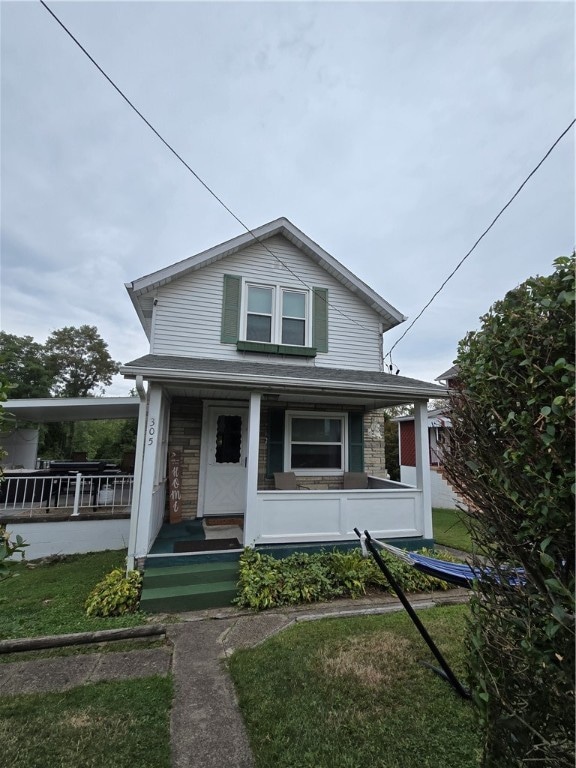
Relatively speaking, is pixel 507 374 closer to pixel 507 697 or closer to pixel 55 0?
pixel 507 697

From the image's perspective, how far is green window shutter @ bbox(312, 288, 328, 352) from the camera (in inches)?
326

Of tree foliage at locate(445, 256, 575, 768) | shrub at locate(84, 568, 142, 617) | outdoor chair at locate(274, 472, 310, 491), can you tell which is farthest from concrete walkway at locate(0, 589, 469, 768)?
outdoor chair at locate(274, 472, 310, 491)

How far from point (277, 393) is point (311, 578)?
2.91 meters

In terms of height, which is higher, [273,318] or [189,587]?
[273,318]

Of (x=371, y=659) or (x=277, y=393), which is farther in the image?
(x=277, y=393)

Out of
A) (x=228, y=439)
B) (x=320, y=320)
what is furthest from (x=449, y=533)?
(x=320, y=320)

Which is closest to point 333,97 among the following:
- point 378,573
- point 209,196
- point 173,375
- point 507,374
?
point 209,196

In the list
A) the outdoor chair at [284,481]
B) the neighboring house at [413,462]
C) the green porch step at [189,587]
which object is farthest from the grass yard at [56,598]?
the neighboring house at [413,462]

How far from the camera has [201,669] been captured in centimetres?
344

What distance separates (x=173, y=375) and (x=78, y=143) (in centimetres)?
506

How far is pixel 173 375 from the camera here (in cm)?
532

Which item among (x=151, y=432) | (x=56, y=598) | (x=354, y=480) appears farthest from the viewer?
(x=354, y=480)

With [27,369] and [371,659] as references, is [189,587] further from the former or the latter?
[27,369]

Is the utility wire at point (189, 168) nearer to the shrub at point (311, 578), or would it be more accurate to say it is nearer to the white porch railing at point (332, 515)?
the white porch railing at point (332, 515)
